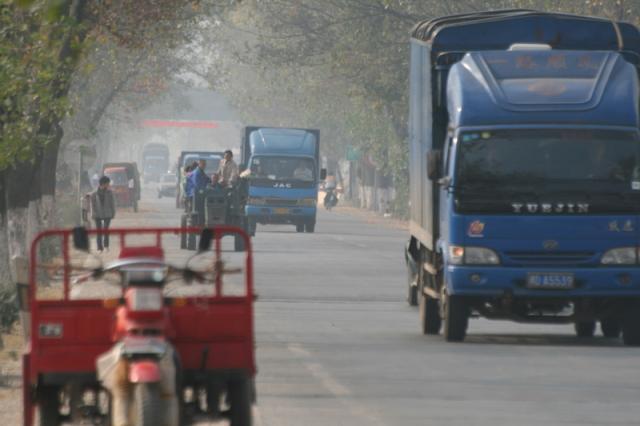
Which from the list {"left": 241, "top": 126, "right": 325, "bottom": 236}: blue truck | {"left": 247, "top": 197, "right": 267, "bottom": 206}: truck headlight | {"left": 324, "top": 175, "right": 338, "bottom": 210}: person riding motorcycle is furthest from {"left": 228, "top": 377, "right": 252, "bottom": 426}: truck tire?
{"left": 324, "top": 175, "right": 338, "bottom": 210}: person riding motorcycle

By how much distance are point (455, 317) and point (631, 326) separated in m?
1.79

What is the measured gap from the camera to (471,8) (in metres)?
55.1

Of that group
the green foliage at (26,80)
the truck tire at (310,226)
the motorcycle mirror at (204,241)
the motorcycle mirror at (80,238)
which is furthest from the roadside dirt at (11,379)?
the truck tire at (310,226)

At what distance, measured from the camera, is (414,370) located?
51.2 ft

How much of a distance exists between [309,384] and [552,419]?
289cm

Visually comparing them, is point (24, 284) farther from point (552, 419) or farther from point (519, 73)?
point (519, 73)

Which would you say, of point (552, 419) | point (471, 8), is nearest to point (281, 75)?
point (471, 8)

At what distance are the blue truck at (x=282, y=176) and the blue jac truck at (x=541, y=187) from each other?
110 ft

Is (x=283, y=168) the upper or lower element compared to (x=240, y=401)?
upper

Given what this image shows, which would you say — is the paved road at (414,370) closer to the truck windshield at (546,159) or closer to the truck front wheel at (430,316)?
the truck front wheel at (430,316)

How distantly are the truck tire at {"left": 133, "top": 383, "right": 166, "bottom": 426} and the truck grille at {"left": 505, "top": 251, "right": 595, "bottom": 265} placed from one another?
936 cm

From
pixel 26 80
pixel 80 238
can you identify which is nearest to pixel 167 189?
pixel 26 80

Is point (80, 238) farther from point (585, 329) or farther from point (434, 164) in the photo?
point (585, 329)

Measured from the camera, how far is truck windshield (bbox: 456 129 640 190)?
17.4 meters
